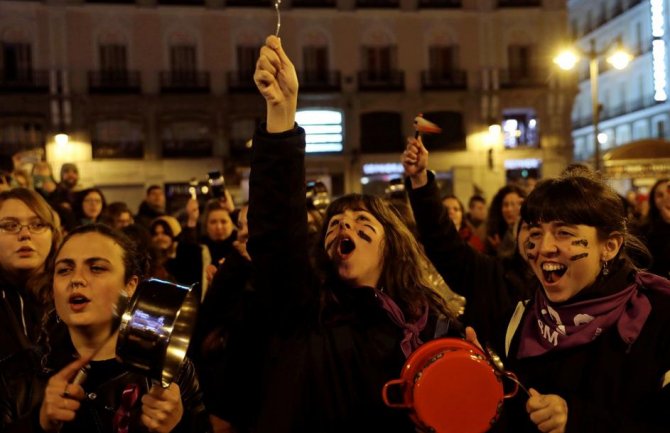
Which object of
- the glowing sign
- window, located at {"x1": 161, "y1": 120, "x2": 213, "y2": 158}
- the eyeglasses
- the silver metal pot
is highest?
the glowing sign

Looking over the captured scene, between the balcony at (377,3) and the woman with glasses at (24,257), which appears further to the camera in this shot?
the balcony at (377,3)

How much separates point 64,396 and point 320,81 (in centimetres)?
2767

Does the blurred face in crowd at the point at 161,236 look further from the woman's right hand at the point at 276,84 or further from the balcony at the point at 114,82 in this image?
the balcony at the point at 114,82

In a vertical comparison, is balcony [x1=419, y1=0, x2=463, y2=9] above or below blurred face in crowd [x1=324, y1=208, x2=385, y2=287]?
above

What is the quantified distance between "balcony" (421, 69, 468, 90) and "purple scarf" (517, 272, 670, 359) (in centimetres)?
2759

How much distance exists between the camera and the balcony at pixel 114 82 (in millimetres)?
27047

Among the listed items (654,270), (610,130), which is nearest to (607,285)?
(654,270)

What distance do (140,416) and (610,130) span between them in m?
48.6

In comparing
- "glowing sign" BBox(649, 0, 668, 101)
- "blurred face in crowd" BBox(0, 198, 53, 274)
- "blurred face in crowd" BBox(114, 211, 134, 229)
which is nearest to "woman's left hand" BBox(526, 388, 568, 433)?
"blurred face in crowd" BBox(0, 198, 53, 274)

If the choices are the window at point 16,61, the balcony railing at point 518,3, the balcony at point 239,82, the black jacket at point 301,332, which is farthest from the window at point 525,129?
the black jacket at point 301,332

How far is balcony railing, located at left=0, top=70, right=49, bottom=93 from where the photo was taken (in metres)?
26.4

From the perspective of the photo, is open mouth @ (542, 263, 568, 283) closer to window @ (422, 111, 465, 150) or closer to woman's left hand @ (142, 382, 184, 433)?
woman's left hand @ (142, 382, 184, 433)

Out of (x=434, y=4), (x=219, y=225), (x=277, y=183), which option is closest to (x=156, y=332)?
(x=277, y=183)

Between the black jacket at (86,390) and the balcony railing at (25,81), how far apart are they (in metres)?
26.8
